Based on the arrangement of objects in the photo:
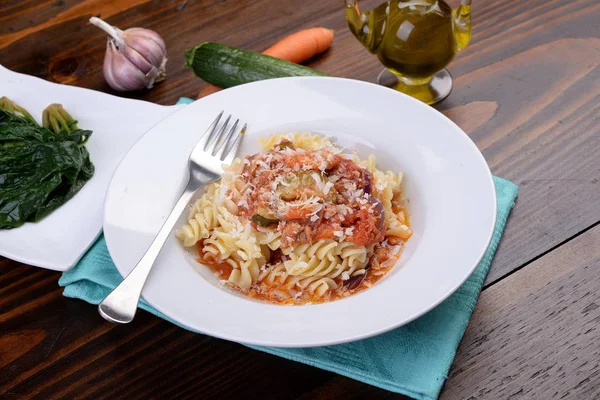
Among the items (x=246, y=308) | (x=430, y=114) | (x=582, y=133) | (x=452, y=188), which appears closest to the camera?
(x=246, y=308)

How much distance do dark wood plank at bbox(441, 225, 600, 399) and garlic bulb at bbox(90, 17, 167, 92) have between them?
8.31 ft

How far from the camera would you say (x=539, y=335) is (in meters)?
2.56

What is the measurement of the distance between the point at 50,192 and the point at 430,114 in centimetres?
196

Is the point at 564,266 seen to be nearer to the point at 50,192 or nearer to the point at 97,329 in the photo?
the point at 97,329

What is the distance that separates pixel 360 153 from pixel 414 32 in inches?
31.3

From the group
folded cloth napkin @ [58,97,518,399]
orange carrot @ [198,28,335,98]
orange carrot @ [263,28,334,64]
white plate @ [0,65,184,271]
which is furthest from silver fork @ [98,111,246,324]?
orange carrot @ [263,28,334,64]

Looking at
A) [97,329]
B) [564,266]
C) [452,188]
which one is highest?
[452,188]

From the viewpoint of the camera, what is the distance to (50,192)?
321cm

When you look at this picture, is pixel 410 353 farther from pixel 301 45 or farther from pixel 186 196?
pixel 301 45

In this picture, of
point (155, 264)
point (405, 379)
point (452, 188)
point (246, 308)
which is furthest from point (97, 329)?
point (452, 188)

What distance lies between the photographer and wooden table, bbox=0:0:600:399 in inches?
98.3

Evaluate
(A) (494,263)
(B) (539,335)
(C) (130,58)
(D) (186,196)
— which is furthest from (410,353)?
(C) (130,58)

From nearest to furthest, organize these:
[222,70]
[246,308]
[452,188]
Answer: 1. [246,308]
2. [452,188]
3. [222,70]

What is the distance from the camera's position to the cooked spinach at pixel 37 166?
3139 millimetres
